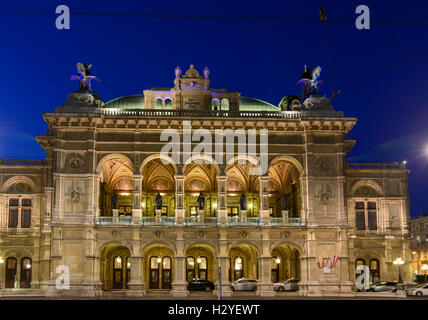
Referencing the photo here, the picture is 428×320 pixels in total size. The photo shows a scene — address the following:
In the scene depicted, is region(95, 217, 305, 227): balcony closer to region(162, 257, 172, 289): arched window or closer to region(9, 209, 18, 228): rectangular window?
region(162, 257, 172, 289): arched window

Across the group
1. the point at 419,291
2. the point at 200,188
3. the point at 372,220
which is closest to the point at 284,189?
the point at 200,188

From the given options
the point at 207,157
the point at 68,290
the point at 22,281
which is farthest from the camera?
the point at 22,281

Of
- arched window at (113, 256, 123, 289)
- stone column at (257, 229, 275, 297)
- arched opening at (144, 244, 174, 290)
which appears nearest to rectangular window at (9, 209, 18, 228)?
arched window at (113, 256, 123, 289)

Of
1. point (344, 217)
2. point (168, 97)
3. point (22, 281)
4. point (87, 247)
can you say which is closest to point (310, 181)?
point (344, 217)

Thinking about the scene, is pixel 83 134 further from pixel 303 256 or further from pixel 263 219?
pixel 303 256

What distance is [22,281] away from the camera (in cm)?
5950

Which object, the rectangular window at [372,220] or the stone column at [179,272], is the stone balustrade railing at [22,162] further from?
the rectangular window at [372,220]

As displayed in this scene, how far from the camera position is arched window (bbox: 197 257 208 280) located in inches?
2450

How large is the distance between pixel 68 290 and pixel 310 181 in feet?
72.3

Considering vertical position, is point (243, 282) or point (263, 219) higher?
point (263, 219)

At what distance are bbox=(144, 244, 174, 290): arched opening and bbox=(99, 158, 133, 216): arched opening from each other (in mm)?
6073

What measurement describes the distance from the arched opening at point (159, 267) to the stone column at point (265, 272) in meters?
10.2

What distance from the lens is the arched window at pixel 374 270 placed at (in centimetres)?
6059

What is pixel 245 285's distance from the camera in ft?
187
